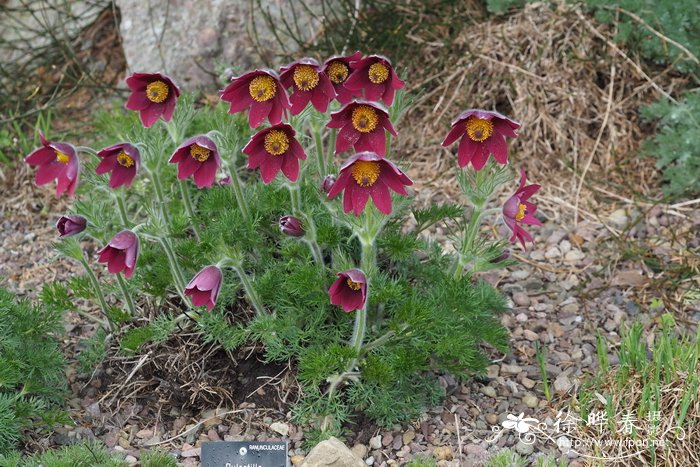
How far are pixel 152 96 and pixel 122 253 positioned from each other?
465 mm

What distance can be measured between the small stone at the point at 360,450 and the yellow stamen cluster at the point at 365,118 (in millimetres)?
949

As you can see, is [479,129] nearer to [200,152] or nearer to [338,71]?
[338,71]

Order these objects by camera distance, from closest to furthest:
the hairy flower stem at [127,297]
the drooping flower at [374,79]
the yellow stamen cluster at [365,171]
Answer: the yellow stamen cluster at [365,171] < the drooping flower at [374,79] < the hairy flower stem at [127,297]

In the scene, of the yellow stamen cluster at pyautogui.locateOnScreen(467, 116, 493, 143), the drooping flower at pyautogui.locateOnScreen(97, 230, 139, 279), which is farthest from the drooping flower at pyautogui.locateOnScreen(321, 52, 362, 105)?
the drooping flower at pyautogui.locateOnScreen(97, 230, 139, 279)

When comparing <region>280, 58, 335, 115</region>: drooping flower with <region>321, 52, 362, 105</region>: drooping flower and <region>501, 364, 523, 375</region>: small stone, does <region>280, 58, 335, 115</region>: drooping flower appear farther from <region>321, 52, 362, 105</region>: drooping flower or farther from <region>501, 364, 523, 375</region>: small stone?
<region>501, 364, 523, 375</region>: small stone

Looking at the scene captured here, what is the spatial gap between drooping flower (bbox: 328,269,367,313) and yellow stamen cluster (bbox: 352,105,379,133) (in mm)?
378

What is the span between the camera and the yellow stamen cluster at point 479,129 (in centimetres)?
241

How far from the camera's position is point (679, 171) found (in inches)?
148

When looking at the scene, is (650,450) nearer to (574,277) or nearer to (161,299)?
(574,277)

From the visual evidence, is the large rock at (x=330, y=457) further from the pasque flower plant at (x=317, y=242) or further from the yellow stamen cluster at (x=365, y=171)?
the yellow stamen cluster at (x=365, y=171)

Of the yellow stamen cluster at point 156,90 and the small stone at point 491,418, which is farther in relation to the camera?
the small stone at point 491,418

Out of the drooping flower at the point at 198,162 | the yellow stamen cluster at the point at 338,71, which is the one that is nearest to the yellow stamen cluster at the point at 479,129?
the yellow stamen cluster at the point at 338,71

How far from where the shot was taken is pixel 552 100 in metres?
4.17

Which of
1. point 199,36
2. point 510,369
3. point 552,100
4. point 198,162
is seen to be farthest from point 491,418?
point 199,36
